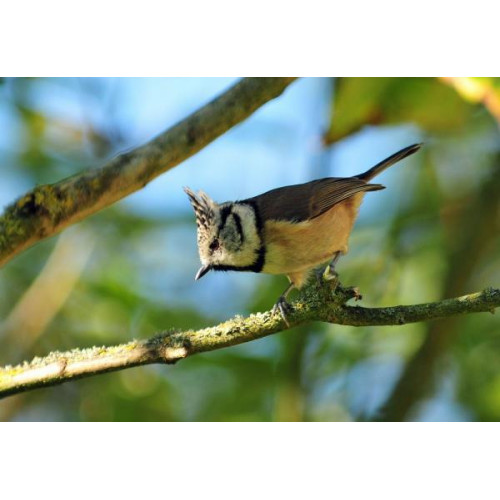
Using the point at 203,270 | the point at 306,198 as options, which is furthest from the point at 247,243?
the point at 306,198

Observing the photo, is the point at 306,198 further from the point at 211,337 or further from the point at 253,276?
the point at 211,337

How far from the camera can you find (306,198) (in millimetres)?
2215

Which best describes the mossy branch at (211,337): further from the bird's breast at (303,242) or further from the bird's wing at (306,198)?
the bird's wing at (306,198)

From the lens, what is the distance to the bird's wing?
2.16m

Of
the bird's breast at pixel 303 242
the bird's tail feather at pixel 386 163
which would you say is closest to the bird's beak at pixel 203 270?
the bird's breast at pixel 303 242

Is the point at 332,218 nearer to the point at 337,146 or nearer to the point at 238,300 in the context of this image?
the point at 337,146

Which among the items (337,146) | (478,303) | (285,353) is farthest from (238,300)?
(478,303)

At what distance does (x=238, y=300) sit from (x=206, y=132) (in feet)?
3.00

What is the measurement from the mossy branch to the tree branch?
0.27 metres

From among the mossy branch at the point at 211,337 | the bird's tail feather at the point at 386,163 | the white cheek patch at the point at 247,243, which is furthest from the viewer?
the bird's tail feather at the point at 386,163

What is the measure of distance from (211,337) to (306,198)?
83 centimetres

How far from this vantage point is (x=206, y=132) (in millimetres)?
1721

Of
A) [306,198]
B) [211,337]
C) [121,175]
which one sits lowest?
[211,337]

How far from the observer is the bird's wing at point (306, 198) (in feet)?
7.07
